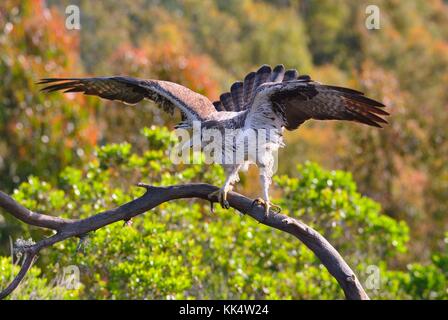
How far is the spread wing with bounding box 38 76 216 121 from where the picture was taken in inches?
262

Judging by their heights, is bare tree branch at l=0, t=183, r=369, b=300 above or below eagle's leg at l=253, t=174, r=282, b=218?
below

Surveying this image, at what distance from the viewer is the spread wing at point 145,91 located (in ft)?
21.8

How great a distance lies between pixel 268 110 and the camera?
6355 millimetres

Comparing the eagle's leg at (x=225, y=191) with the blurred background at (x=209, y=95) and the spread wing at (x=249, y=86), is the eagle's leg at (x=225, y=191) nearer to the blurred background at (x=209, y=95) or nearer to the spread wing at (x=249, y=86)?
the spread wing at (x=249, y=86)

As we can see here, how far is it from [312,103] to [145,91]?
4.99ft

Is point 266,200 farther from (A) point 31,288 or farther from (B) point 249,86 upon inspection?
(A) point 31,288

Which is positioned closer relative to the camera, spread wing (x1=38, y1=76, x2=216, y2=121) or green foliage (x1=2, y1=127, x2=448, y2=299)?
spread wing (x1=38, y1=76, x2=216, y2=121)

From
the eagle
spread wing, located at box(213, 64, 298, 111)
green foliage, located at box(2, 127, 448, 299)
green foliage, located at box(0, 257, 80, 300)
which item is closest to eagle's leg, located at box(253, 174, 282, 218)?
the eagle

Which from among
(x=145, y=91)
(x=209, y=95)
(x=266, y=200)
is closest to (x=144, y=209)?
(x=266, y=200)

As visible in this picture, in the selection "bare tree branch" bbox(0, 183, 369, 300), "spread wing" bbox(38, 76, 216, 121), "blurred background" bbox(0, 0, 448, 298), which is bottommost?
"bare tree branch" bbox(0, 183, 369, 300)

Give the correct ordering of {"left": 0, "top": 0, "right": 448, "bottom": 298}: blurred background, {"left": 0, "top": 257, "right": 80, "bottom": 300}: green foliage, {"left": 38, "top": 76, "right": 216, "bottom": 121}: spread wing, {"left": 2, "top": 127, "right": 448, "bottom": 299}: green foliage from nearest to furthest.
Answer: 1. {"left": 38, "top": 76, "right": 216, "bottom": 121}: spread wing
2. {"left": 0, "top": 257, "right": 80, "bottom": 300}: green foliage
3. {"left": 2, "top": 127, "right": 448, "bottom": 299}: green foliage
4. {"left": 0, "top": 0, "right": 448, "bottom": 298}: blurred background

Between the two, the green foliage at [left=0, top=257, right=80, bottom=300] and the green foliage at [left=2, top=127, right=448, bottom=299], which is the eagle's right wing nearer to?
the green foliage at [left=2, top=127, right=448, bottom=299]

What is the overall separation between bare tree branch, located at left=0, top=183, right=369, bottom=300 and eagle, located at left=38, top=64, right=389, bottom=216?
9.7 inches
